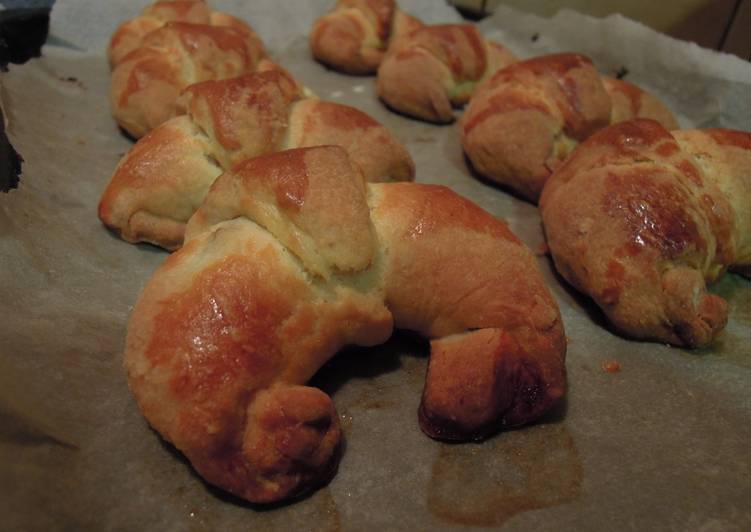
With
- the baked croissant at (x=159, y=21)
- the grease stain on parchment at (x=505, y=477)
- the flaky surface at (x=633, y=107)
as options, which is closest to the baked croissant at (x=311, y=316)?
the grease stain on parchment at (x=505, y=477)

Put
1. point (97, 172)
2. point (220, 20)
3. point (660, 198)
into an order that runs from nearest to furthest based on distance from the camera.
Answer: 1. point (660, 198)
2. point (97, 172)
3. point (220, 20)

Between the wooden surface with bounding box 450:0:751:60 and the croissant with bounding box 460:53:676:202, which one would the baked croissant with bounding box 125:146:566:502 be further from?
the wooden surface with bounding box 450:0:751:60

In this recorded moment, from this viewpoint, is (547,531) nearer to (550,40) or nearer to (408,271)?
(408,271)

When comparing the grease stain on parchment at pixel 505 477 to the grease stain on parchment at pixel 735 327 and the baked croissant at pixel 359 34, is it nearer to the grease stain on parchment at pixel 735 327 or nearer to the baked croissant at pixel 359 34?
the grease stain on parchment at pixel 735 327

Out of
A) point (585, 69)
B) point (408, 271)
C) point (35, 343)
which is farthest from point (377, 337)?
point (585, 69)

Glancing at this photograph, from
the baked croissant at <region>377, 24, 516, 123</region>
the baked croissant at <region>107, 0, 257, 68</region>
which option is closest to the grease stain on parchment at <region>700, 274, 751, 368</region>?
the baked croissant at <region>377, 24, 516, 123</region>

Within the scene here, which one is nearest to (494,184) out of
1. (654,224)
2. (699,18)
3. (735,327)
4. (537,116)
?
(537,116)
